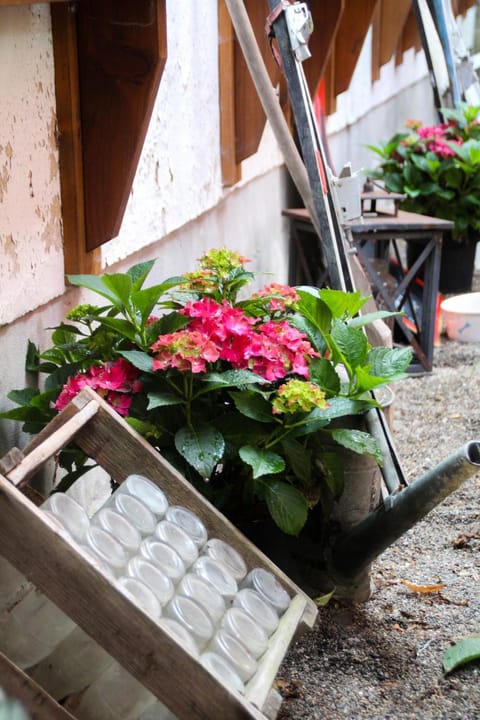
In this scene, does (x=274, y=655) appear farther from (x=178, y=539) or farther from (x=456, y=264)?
(x=456, y=264)

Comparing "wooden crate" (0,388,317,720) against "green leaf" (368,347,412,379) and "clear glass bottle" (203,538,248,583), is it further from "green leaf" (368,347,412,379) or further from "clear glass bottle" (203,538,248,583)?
"green leaf" (368,347,412,379)

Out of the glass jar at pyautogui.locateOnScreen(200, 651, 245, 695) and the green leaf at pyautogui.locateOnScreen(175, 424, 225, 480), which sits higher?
the green leaf at pyautogui.locateOnScreen(175, 424, 225, 480)

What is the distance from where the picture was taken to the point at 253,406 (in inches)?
74.4

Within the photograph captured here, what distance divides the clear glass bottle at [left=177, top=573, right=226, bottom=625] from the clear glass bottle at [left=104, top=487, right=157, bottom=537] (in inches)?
4.1

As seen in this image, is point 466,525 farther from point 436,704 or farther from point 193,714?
point 193,714

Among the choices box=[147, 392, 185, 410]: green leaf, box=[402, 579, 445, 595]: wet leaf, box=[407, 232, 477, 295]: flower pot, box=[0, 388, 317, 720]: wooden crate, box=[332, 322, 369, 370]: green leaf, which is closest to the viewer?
box=[0, 388, 317, 720]: wooden crate

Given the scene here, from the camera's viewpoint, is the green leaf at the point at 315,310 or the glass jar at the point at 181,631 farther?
the green leaf at the point at 315,310

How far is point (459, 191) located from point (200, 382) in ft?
12.4

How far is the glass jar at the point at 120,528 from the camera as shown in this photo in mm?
1596

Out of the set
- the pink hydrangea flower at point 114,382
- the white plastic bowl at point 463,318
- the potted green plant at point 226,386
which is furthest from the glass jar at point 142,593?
the white plastic bowl at point 463,318

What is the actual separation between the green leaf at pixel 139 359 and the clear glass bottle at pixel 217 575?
358 mm

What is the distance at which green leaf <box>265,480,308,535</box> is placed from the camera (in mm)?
1890

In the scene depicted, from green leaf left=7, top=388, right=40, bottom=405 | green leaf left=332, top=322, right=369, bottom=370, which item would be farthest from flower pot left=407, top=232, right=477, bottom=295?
green leaf left=7, top=388, right=40, bottom=405

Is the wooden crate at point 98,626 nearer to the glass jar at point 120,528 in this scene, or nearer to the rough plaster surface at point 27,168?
the glass jar at point 120,528
